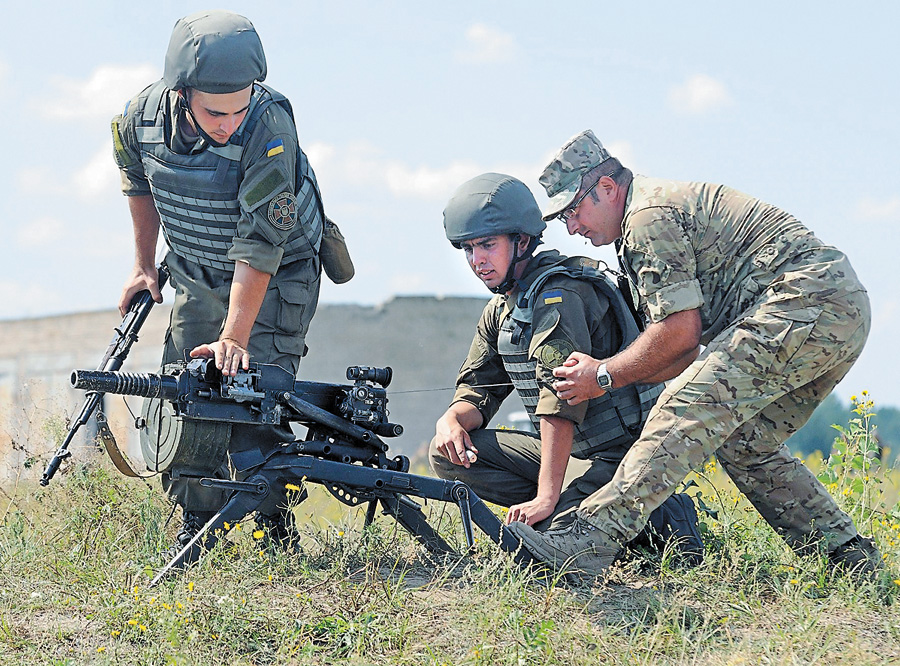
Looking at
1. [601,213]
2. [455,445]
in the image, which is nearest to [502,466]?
[455,445]

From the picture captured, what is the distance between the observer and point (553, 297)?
4.54m

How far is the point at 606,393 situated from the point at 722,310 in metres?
0.70

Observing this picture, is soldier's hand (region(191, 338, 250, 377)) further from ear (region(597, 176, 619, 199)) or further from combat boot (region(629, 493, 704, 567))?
combat boot (region(629, 493, 704, 567))

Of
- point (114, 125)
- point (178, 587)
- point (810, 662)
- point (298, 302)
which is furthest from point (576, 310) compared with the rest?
point (114, 125)

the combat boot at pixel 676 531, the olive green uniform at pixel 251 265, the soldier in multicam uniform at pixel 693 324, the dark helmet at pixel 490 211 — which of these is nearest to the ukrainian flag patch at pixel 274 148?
the olive green uniform at pixel 251 265

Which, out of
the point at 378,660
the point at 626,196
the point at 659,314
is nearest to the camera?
the point at 378,660

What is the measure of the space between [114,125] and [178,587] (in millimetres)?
2397

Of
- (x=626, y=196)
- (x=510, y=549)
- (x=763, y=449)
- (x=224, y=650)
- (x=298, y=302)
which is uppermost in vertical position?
(x=626, y=196)

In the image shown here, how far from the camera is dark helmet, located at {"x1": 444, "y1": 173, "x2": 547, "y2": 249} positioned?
468 cm

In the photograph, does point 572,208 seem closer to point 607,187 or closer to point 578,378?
point 607,187

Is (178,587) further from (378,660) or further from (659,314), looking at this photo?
(659,314)

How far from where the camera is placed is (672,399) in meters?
4.18

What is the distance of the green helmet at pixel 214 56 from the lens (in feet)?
13.9

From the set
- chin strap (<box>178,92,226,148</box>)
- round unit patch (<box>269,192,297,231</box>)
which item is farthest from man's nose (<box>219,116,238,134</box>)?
round unit patch (<box>269,192,297,231</box>)
